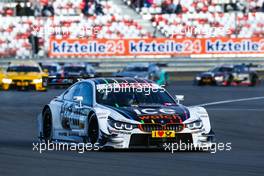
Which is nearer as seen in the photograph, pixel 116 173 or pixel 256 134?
pixel 116 173

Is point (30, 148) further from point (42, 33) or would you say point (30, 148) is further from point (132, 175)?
point (42, 33)

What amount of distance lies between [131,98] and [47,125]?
176cm

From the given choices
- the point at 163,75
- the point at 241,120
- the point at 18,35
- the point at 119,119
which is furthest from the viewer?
the point at 18,35

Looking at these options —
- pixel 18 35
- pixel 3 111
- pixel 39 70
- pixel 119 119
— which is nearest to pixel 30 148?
pixel 119 119

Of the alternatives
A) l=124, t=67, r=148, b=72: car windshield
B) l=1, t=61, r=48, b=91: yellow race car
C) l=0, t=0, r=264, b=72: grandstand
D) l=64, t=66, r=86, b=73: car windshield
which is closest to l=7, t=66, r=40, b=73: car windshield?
l=1, t=61, r=48, b=91: yellow race car

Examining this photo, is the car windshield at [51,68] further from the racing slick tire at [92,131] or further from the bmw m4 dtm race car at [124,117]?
the racing slick tire at [92,131]

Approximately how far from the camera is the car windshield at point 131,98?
1410cm

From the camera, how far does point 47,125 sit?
50.3 ft

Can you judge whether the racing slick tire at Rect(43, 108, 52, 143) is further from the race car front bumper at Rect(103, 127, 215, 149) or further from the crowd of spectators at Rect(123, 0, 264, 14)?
the crowd of spectators at Rect(123, 0, 264, 14)

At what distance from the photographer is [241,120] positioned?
20484 mm

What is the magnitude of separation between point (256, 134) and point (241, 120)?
3395 millimetres

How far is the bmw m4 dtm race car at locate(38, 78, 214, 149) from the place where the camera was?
13289mm

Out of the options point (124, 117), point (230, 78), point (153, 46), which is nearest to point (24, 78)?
point (230, 78)

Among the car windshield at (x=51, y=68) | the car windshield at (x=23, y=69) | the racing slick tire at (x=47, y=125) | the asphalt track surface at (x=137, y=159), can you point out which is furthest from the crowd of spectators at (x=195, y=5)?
the racing slick tire at (x=47, y=125)
